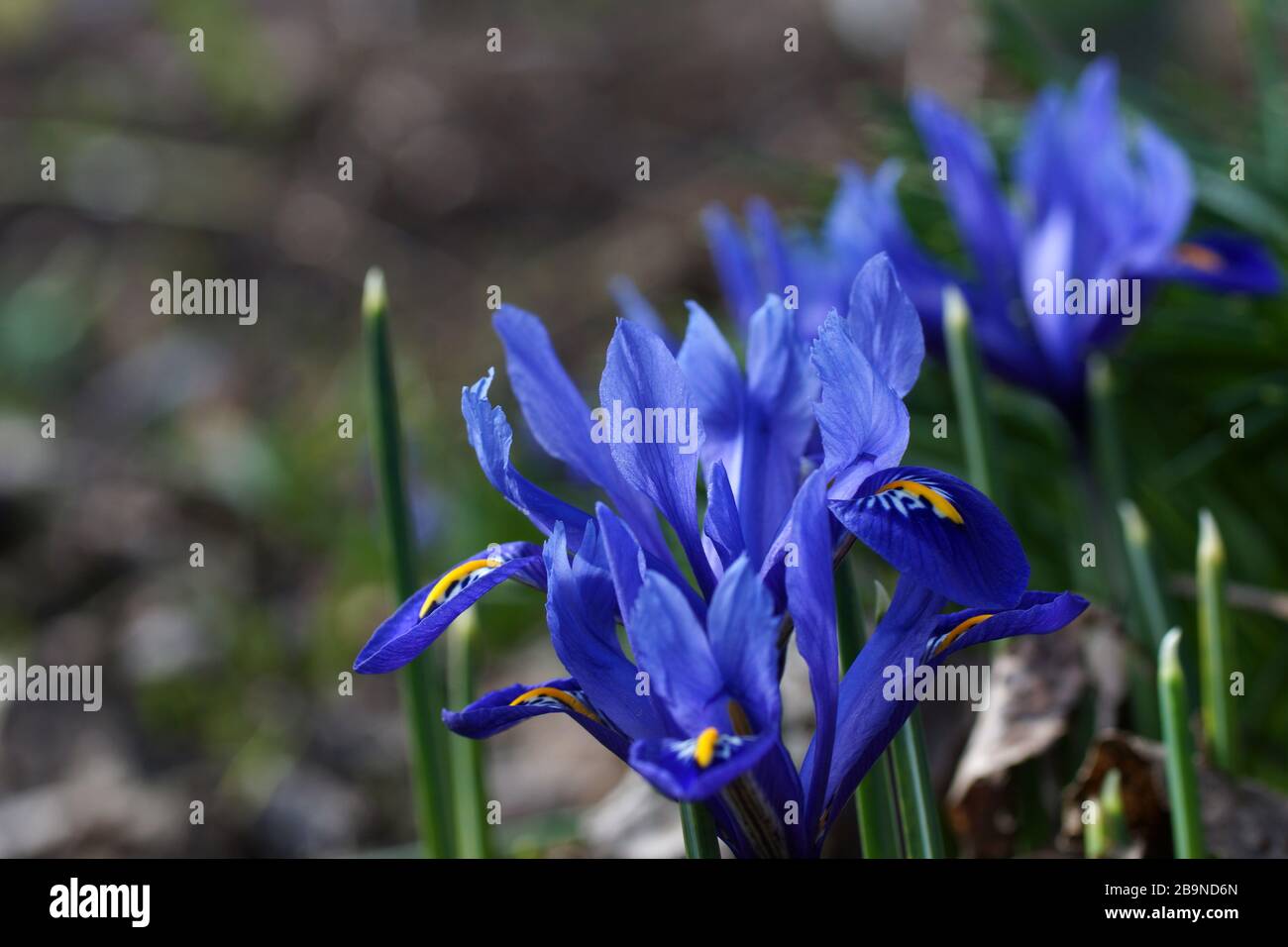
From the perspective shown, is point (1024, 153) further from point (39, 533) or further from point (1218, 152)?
point (39, 533)

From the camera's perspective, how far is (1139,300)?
1.65 metres

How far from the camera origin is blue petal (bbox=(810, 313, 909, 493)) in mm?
778

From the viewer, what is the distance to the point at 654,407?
839 millimetres

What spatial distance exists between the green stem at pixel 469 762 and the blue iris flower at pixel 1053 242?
744 mm

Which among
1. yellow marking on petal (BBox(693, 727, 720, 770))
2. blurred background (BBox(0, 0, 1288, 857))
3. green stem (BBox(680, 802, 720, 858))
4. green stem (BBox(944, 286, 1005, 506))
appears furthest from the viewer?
blurred background (BBox(0, 0, 1288, 857))

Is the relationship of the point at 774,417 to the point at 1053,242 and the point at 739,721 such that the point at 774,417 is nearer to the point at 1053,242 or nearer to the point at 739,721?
the point at 739,721

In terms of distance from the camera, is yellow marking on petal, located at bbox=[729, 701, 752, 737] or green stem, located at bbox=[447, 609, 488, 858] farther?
green stem, located at bbox=[447, 609, 488, 858]

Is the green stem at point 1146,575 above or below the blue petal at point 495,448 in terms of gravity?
below

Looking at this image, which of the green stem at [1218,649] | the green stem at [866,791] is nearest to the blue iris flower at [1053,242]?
the green stem at [1218,649]

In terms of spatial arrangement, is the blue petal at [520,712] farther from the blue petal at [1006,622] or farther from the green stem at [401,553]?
the green stem at [401,553]

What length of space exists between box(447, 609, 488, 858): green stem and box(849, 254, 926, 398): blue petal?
1.58ft

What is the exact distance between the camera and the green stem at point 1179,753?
3.14 feet

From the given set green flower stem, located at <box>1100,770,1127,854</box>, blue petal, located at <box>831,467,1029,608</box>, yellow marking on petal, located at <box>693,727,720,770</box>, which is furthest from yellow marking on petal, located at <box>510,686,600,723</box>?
green flower stem, located at <box>1100,770,1127,854</box>

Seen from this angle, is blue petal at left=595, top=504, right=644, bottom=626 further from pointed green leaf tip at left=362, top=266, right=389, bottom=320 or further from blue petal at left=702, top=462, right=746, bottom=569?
pointed green leaf tip at left=362, top=266, right=389, bottom=320
